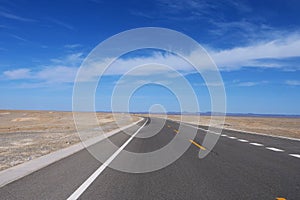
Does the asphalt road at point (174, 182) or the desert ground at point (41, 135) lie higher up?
the desert ground at point (41, 135)

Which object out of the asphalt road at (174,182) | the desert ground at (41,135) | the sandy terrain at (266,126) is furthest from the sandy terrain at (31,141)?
the sandy terrain at (266,126)

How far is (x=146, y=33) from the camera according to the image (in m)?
20.4

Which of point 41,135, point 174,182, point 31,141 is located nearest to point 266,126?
point 41,135

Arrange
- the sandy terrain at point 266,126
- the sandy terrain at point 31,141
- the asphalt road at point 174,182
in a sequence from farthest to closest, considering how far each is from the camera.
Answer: the sandy terrain at point 266,126 < the sandy terrain at point 31,141 < the asphalt road at point 174,182

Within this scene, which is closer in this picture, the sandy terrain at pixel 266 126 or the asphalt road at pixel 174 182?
the asphalt road at pixel 174 182

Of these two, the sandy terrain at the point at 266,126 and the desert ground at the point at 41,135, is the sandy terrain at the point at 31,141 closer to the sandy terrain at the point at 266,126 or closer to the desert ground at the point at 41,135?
the desert ground at the point at 41,135

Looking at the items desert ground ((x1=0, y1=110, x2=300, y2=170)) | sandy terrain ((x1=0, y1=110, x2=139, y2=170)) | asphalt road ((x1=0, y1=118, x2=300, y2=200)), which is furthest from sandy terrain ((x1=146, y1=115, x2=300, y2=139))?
asphalt road ((x1=0, y1=118, x2=300, y2=200))

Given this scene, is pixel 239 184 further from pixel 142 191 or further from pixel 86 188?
pixel 86 188

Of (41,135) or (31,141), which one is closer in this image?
(31,141)

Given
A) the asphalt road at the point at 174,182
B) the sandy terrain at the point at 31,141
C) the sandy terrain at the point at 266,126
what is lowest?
the asphalt road at the point at 174,182

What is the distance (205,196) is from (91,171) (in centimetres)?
419

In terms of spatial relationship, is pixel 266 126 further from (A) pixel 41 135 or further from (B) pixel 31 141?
(B) pixel 31 141

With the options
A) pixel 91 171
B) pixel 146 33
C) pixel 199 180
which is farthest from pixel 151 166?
pixel 146 33

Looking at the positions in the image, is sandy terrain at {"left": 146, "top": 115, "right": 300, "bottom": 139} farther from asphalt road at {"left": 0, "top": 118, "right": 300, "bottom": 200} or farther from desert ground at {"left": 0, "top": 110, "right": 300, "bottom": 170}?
asphalt road at {"left": 0, "top": 118, "right": 300, "bottom": 200}
